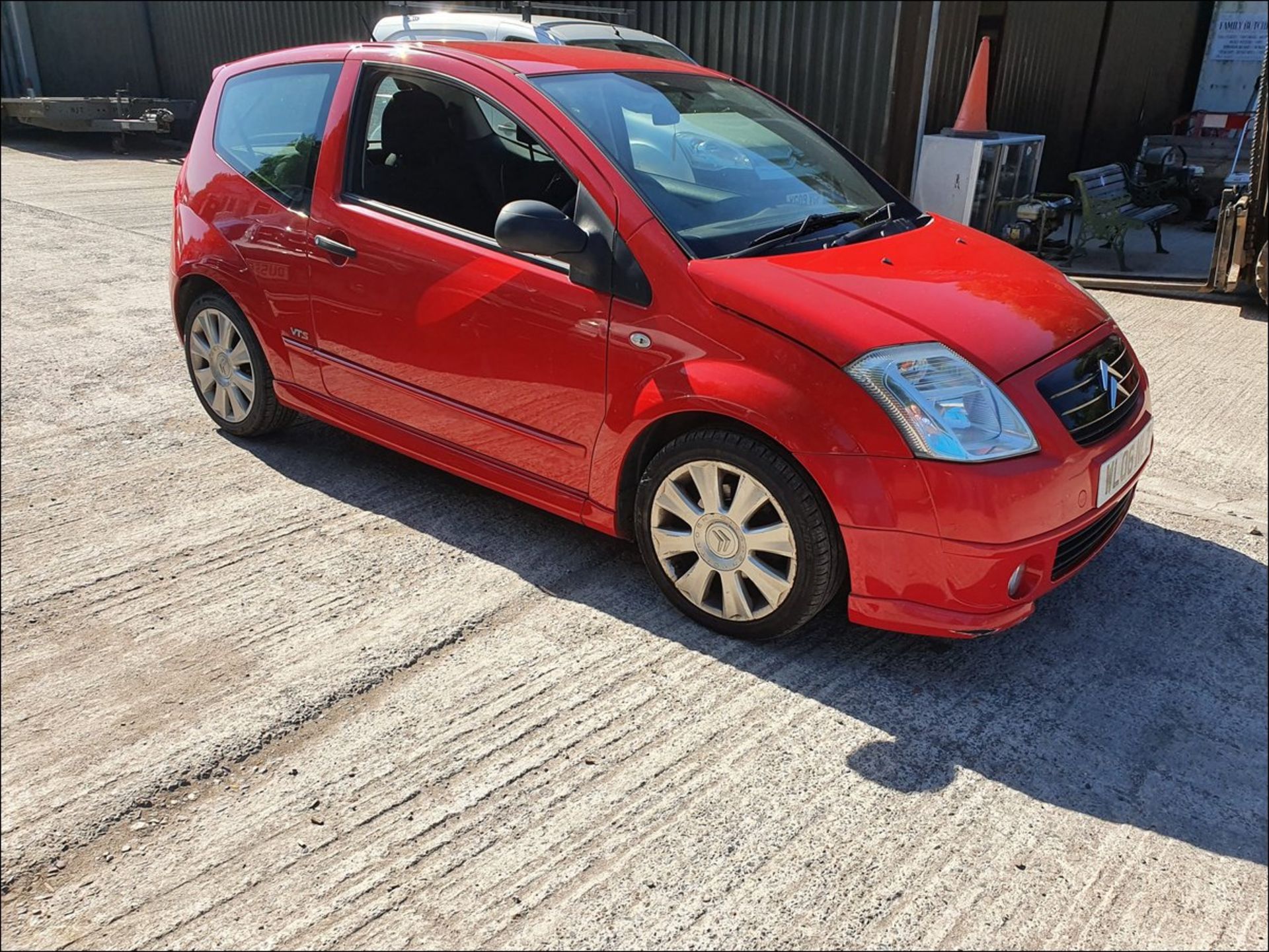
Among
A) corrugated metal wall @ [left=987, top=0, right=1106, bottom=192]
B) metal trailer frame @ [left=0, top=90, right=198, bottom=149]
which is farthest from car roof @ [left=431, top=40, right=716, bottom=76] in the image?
metal trailer frame @ [left=0, top=90, right=198, bottom=149]

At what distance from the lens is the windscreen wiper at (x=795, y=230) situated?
331 centimetres

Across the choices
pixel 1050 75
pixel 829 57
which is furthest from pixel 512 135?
pixel 1050 75

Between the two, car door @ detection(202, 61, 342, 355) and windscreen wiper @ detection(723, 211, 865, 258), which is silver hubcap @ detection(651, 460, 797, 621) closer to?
windscreen wiper @ detection(723, 211, 865, 258)

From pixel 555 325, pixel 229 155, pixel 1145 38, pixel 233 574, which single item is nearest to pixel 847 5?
pixel 1145 38

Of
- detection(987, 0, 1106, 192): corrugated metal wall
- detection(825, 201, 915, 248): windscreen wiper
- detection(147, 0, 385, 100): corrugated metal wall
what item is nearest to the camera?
detection(825, 201, 915, 248): windscreen wiper

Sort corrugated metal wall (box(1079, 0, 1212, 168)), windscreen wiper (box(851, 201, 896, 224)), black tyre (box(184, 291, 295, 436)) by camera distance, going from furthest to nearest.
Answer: corrugated metal wall (box(1079, 0, 1212, 168)) → black tyre (box(184, 291, 295, 436)) → windscreen wiper (box(851, 201, 896, 224))

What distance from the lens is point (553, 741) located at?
287 cm

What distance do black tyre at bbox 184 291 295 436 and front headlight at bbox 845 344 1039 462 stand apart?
2.75 m

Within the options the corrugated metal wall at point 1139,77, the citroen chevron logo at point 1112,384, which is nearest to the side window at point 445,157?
the citroen chevron logo at point 1112,384

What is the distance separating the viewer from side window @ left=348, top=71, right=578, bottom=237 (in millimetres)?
3584

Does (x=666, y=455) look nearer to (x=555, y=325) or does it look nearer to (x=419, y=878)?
(x=555, y=325)

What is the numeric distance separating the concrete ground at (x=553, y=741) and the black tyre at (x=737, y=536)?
0.14 meters

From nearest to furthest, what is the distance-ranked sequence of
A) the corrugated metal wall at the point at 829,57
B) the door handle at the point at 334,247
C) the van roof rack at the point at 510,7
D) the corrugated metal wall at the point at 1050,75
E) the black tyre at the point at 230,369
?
the door handle at the point at 334,247, the black tyre at the point at 230,369, the corrugated metal wall at the point at 829,57, the corrugated metal wall at the point at 1050,75, the van roof rack at the point at 510,7

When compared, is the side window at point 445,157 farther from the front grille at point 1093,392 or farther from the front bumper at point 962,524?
the front grille at point 1093,392
